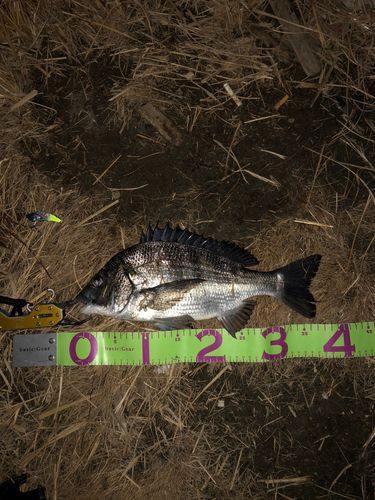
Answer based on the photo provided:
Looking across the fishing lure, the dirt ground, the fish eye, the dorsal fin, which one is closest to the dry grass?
the dirt ground

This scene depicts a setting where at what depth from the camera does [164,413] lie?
352 cm

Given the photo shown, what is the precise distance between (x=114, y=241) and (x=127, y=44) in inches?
96.9

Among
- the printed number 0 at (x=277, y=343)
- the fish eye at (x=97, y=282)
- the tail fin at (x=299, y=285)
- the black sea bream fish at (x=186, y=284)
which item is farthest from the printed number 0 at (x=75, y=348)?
the tail fin at (x=299, y=285)

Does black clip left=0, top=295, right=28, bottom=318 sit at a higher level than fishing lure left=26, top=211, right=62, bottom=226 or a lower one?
lower

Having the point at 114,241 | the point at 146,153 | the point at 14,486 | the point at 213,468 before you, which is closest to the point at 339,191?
the point at 146,153

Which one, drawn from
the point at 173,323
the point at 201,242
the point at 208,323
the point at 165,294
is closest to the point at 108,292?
the point at 165,294

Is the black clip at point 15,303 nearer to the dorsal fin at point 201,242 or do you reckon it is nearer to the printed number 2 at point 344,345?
the dorsal fin at point 201,242

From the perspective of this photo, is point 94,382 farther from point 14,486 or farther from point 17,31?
point 17,31

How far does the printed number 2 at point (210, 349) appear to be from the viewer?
3.45m

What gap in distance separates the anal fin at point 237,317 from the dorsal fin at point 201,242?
0.47 m

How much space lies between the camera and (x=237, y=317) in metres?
3.33

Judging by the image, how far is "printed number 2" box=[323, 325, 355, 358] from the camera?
3.42 meters

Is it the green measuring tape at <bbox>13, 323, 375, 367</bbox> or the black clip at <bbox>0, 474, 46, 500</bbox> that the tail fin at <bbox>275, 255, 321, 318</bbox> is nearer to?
the green measuring tape at <bbox>13, 323, 375, 367</bbox>

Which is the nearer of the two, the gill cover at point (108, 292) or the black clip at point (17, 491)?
the gill cover at point (108, 292)
